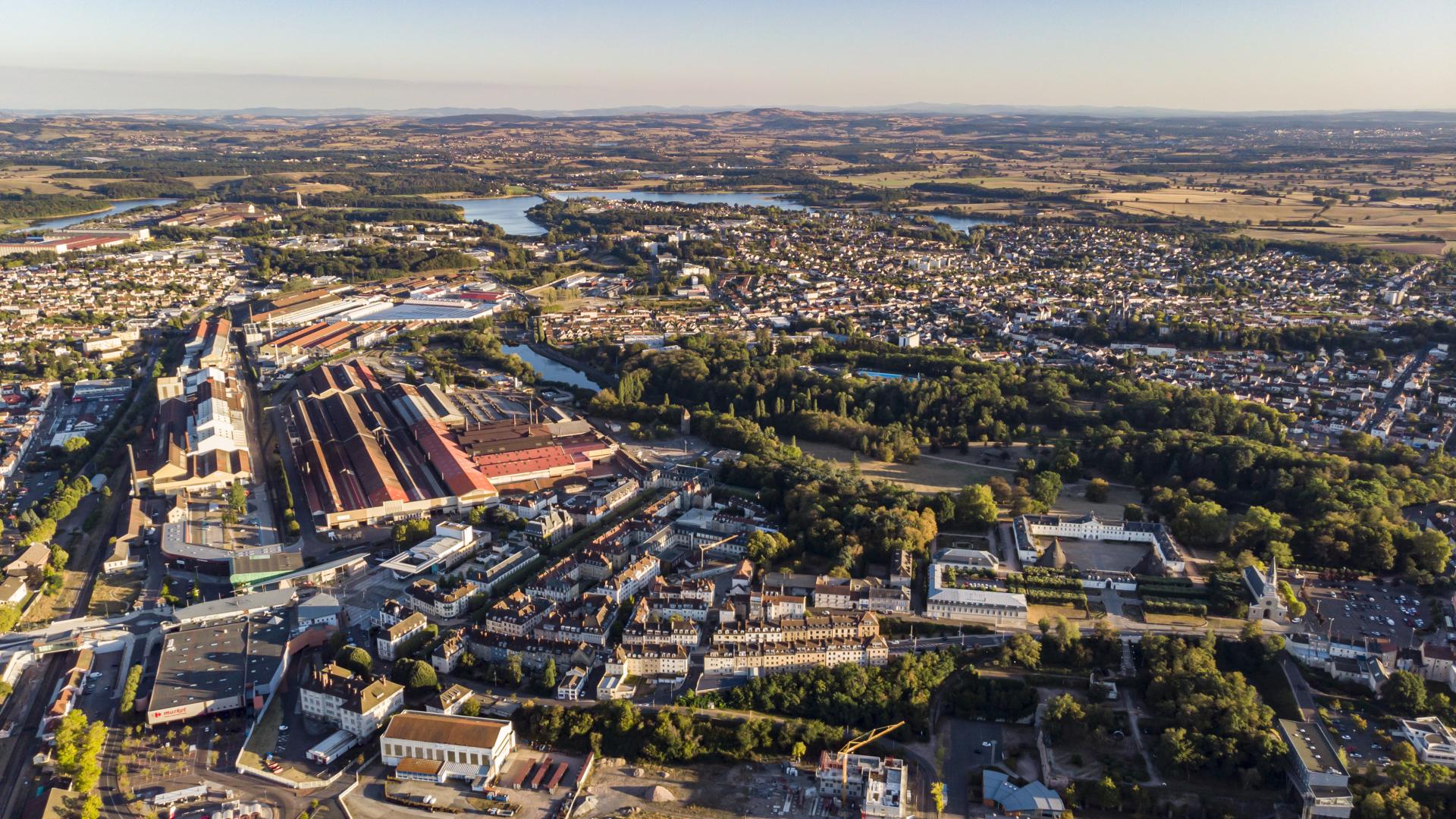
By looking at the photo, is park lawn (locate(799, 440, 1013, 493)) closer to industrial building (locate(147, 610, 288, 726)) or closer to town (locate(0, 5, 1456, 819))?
town (locate(0, 5, 1456, 819))

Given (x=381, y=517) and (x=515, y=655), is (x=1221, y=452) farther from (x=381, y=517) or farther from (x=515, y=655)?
(x=381, y=517)

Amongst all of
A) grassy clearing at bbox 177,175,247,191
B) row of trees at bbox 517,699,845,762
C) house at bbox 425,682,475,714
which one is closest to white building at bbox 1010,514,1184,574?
row of trees at bbox 517,699,845,762

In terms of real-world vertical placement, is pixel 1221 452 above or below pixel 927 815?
above

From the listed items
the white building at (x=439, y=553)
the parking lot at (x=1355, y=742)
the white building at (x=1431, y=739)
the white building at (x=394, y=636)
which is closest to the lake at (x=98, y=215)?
the white building at (x=439, y=553)

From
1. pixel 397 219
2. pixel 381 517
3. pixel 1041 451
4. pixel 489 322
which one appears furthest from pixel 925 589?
pixel 397 219

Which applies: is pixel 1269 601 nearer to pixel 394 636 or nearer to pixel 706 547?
pixel 706 547

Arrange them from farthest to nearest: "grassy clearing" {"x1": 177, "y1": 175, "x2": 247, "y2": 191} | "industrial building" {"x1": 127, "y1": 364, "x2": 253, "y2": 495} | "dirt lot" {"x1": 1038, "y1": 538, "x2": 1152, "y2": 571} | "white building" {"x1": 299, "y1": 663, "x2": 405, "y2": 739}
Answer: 1. "grassy clearing" {"x1": 177, "y1": 175, "x2": 247, "y2": 191}
2. "industrial building" {"x1": 127, "y1": 364, "x2": 253, "y2": 495}
3. "dirt lot" {"x1": 1038, "y1": 538, "x2": 1152, "y2": 571}
4. "white building" {"x1": 299, "y1": 663, "x2": 405, "y2": 739}
